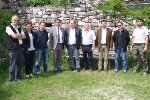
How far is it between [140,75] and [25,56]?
326cm

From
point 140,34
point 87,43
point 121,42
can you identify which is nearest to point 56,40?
point 87,43

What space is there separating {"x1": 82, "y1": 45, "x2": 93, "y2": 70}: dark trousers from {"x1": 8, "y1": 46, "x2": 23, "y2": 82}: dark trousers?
2.04 metres

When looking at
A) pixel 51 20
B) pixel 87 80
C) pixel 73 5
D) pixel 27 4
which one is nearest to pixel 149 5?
pixel 73 5

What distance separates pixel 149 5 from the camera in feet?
41.8

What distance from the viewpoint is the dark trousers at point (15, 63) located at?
21.3ft

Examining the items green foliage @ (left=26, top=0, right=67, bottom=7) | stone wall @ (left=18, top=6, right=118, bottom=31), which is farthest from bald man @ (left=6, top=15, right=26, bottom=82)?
green foliage @ (left=26, top=0, right=67, bottom=7)

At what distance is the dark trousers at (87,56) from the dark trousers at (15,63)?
2040mm

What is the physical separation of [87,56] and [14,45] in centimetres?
251

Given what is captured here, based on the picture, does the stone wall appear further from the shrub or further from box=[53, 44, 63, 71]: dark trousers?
box=[53, 44, 63, 71]: dark trousers

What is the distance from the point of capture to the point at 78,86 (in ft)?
21.4

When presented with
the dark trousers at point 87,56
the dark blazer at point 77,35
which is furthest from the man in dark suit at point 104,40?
the dark blazer at point 77,35

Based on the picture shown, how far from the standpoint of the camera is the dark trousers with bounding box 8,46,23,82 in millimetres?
6500

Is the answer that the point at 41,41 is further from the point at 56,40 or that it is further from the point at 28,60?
the point at 28,60

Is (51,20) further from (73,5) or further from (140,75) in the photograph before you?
(140,75)
